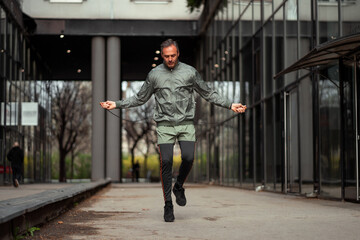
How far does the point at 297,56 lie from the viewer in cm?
1487

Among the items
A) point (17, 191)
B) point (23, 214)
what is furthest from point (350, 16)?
point (17, 191)

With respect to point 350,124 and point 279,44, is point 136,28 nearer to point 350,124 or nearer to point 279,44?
A: point 279,44

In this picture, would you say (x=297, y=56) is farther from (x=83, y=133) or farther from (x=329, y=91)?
(x=83, y=133)

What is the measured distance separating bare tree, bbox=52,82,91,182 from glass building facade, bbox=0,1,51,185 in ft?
17.8

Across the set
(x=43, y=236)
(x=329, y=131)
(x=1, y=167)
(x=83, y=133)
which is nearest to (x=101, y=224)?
(x=43, y=236)

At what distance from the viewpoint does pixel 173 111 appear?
7.03 metres

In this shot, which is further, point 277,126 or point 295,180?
point 277,126

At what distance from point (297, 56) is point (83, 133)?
1448 inches

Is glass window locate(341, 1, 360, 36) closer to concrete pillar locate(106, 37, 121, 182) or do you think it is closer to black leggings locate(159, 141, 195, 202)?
black leggings locate(159, 141, 195, 202)

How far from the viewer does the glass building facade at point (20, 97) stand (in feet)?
87.4

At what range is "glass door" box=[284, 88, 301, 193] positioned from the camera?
14.7m

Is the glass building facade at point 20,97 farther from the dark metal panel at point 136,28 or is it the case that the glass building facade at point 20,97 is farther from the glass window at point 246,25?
the glass window at point 246,25

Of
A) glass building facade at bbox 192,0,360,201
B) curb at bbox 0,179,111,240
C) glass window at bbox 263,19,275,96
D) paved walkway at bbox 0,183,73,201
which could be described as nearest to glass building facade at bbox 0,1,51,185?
paved walkway at bbox 0,183,73,201

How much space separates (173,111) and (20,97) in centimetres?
2490
